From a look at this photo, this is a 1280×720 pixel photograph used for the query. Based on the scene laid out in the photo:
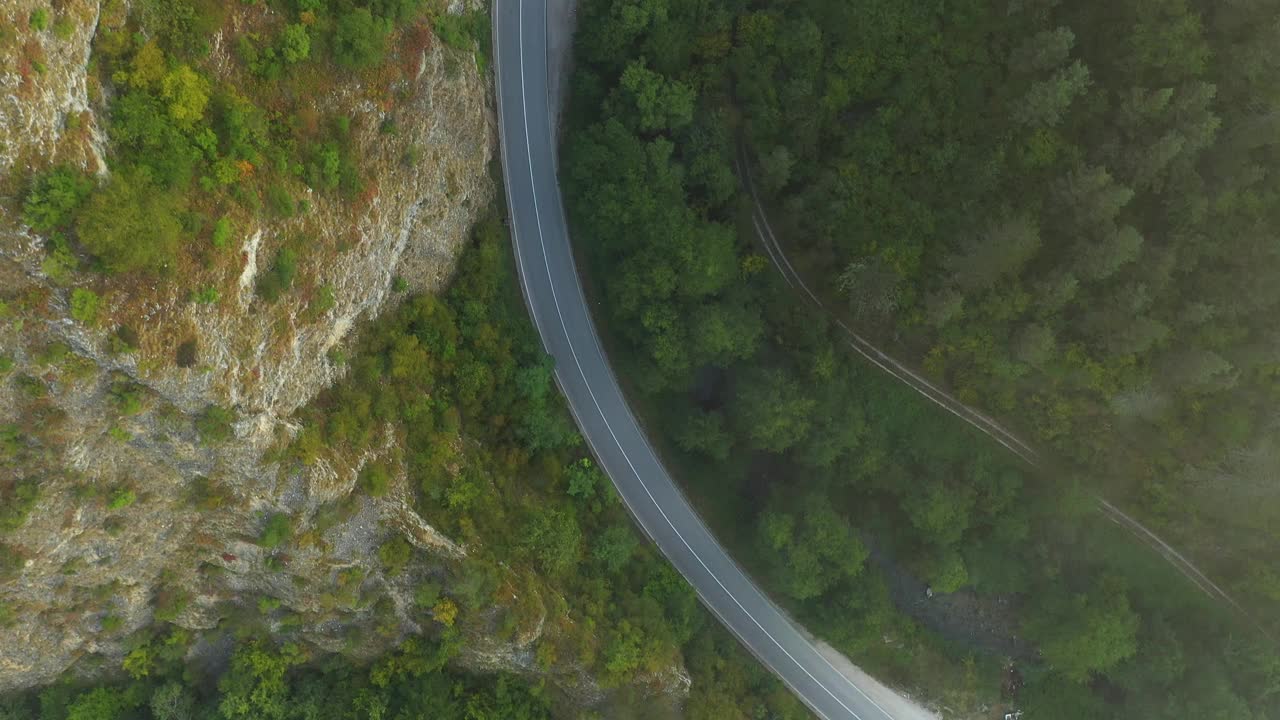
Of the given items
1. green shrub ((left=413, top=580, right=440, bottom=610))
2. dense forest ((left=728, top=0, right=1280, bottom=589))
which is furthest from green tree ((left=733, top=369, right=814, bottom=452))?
green shrub ((left=413, top=580, right=440, bottom=610))

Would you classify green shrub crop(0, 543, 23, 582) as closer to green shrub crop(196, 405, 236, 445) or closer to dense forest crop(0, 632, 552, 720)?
green shrub crop(196, 405, 236, 445)

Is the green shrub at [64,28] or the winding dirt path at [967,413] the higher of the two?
the green shrub at [64,28]

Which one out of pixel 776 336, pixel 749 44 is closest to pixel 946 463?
pixel 776 336

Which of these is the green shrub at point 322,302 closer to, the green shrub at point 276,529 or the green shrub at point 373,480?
the green shrub at point 373,480

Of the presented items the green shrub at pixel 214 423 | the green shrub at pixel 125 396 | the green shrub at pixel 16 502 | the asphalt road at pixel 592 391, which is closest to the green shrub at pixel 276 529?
the green shrub at pixel 214 423

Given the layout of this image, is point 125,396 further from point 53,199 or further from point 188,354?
point 53,199

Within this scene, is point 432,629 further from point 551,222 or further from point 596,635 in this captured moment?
point 551,222

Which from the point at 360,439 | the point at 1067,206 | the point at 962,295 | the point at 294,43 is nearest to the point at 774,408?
the point at 962,295
